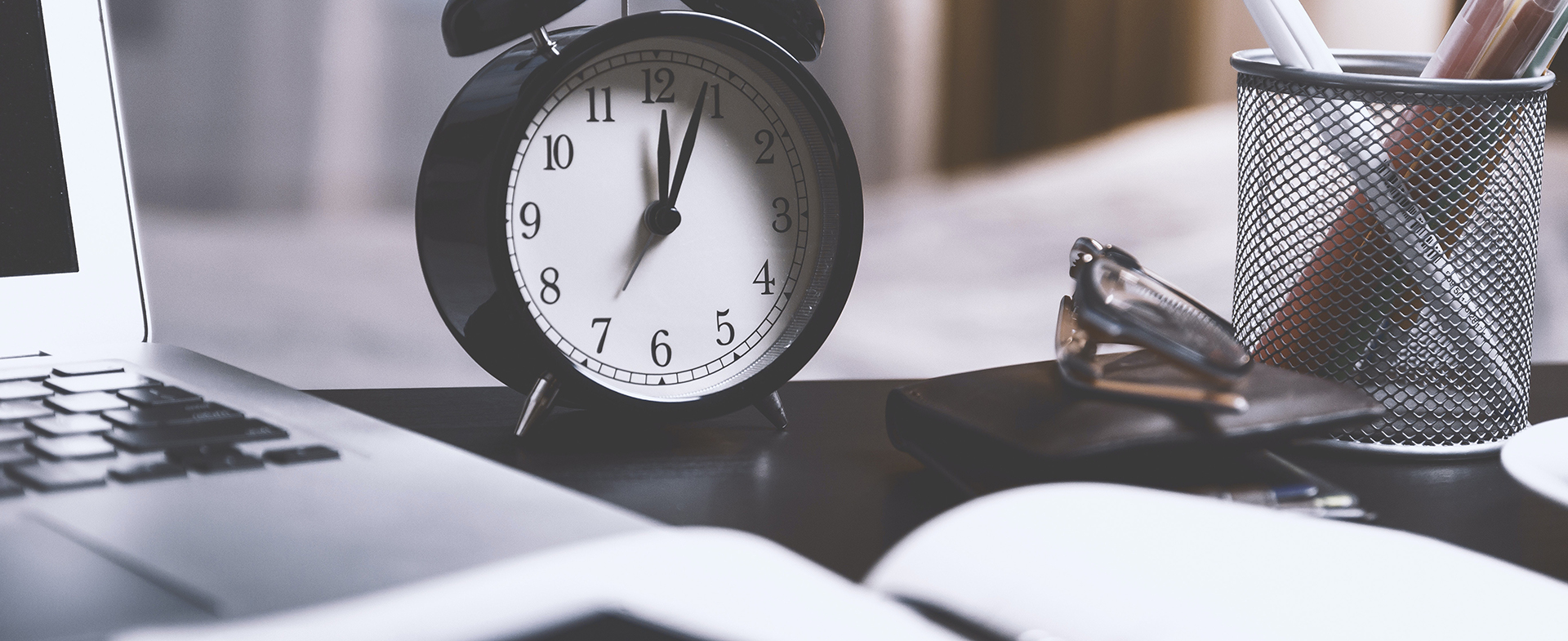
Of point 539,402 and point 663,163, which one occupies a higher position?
point 663,163

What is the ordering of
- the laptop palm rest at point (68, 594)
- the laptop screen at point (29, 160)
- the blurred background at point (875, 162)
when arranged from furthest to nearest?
1. the blurred background at point (875, 162)
2. the laptop screen at point (29, 160)
3. the laptop palm rest at point (68, 594)

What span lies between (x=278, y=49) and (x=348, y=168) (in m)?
0.16

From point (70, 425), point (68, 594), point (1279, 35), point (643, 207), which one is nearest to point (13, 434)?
point (70, 425)

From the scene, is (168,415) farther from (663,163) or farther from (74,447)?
(663,163)

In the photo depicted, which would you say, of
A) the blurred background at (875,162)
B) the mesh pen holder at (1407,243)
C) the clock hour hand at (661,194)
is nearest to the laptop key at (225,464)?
the clock hour hand at (661,194)

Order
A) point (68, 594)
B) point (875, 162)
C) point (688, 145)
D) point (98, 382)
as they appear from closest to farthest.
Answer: point (68, 594) → point (98, 382) → point (688, 145) → point (875, 162)

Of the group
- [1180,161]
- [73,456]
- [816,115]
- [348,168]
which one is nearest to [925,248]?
[1180,161]

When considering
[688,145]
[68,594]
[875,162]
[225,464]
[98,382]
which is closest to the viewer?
[68,594]

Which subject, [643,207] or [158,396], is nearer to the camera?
[158,396]

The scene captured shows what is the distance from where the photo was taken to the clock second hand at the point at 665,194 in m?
0.60

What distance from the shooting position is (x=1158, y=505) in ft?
1.33

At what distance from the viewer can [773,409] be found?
2.09ft

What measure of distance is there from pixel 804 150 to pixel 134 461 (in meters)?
0.35

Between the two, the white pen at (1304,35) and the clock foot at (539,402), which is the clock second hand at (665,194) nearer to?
the clock foot at (539,402)
